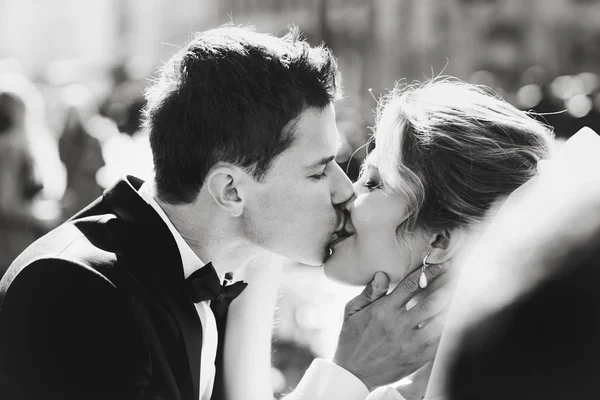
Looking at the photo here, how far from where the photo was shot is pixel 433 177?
9.16 feet

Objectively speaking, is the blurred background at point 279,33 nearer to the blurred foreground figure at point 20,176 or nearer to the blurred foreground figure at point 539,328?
the blurred foreground figure at point 20,176

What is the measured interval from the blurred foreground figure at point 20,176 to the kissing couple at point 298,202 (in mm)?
2671

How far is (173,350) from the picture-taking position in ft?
8.13

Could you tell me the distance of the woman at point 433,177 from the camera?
2.72 m

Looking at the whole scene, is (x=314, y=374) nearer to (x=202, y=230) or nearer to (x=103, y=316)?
(x=202, y=230)

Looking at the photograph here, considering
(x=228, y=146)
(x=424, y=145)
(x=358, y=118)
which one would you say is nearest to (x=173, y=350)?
(x=228, y=146)

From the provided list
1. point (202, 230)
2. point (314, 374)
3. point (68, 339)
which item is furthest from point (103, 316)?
point (314, 374)

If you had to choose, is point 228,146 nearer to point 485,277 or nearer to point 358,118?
point 485,277

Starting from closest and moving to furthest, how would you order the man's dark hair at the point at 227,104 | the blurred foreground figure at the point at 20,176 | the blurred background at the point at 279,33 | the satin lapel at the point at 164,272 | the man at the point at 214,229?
1. the man at the point at 214,229
2. the satin lapel at the point at 164,272
3. the man's dark hair at the point at 227,104
4. the blurred foreground figure at the point at 20,176
5. the blurred background at the point at 279,33

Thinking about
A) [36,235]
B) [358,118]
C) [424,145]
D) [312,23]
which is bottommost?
[312,23]

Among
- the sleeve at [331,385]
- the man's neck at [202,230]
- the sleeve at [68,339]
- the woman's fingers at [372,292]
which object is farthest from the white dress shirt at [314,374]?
the sleeve at [68,339]

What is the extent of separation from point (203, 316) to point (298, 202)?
539mm

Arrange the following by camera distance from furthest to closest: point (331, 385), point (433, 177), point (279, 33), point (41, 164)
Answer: point (279, 33) < point (41, 164) < point (433, 177) < point (331, 385)

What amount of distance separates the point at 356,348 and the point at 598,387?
1866 millimetres
